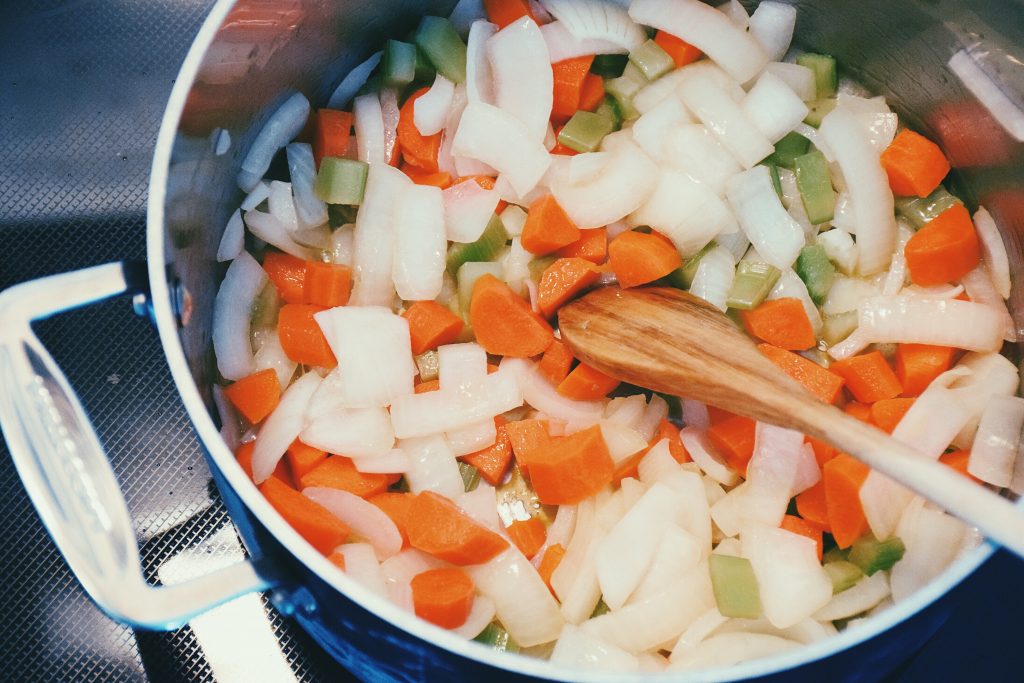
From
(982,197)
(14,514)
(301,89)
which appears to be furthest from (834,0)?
(14,514)

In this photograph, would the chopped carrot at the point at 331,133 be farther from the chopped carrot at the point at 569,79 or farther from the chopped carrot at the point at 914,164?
the chopped carrot at the point at 914,164

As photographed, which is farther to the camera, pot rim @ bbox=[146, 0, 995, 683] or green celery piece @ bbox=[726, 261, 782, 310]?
green celery piece @ bbox=[726, 261, 782, 310]

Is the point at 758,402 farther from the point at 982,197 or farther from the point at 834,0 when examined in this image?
the point at 834,0

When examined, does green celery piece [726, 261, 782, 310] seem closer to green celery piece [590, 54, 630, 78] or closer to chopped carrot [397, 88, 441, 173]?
green celery piece [590, 54, 630, 78]

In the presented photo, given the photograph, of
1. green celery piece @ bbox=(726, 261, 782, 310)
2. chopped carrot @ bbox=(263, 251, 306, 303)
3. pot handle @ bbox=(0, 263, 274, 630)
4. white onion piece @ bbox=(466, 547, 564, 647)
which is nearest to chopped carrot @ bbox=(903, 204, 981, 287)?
green celery piece @ bbox=(726, 261, 782, 310)

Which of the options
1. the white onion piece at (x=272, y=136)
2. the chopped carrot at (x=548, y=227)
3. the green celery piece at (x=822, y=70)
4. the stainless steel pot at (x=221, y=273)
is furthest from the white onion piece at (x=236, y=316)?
the green celery piece at (x=822, y=70)

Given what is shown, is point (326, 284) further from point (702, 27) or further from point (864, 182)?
point (864, 182)
